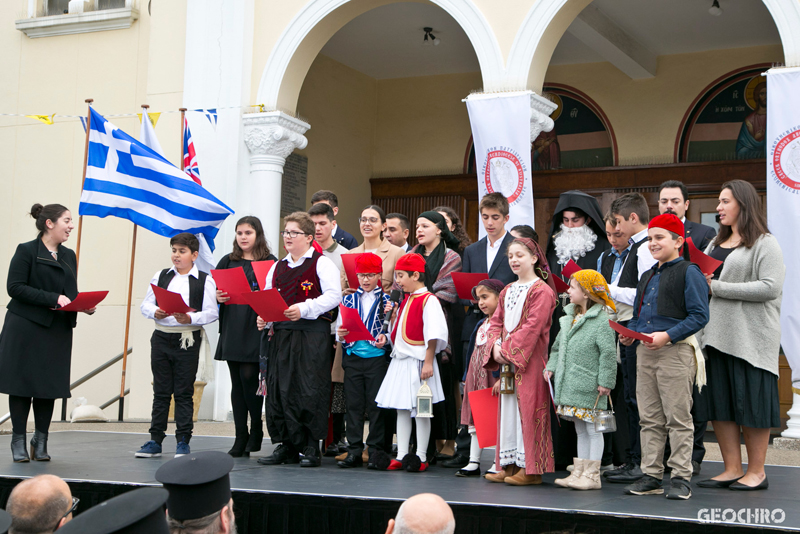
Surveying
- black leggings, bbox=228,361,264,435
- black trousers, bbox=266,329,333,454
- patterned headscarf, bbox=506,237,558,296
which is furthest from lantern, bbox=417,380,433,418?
black leggings, bbox=228,361,264,435

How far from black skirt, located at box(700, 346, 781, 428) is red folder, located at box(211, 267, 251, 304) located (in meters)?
2.67

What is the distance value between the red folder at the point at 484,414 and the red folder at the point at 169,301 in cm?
196

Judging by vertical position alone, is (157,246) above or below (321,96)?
below

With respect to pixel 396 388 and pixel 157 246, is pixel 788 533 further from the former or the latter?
pixel 157 246

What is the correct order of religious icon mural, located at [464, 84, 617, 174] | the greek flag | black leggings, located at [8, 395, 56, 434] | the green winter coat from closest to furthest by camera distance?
the green winter coat
black leggings, located at [8, 395, 56, 434]
the greek flag
religious icon mural, located at [464, 84, 617, 174]

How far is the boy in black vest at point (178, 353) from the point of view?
5453 mm

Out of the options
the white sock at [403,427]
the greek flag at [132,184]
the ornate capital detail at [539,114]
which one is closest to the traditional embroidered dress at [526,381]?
the white sock at [403,427]

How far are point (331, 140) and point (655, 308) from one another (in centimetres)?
768

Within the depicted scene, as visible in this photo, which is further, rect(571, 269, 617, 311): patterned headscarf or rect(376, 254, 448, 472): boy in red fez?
rect(376, 254, 448, 472): boy in red fez

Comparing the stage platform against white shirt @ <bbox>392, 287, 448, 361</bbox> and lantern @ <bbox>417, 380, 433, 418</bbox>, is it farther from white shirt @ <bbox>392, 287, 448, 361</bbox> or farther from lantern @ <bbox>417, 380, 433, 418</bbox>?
white shirt @ <bbox>392, 287, 448, 361</bbox>

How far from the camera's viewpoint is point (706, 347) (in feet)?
14.9

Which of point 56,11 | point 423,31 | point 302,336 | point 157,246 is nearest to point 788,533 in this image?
point 302,336

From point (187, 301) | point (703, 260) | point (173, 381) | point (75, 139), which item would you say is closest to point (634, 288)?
point (703, 260)

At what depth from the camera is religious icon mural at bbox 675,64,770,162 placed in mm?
10109
